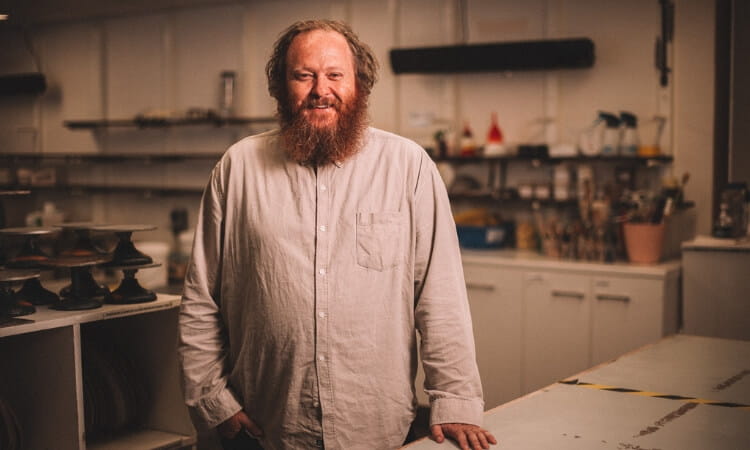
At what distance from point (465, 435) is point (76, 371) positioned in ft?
3.65

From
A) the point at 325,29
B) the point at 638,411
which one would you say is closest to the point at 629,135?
the point at 638,411

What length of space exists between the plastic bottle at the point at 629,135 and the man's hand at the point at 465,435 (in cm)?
293

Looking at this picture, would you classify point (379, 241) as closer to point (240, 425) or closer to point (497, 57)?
point (240, 425)

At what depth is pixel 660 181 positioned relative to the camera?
419 cm

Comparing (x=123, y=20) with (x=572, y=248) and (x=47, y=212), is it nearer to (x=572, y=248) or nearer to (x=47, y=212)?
(x=47, y=212)

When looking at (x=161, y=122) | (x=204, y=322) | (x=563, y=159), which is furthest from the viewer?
(x=161, y=122)

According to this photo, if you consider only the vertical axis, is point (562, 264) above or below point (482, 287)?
above

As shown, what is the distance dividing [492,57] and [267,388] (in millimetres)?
3115

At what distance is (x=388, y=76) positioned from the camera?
497cm

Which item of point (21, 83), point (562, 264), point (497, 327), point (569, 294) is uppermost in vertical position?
point (21, 83)

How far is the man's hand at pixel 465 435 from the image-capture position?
1543 millimetres

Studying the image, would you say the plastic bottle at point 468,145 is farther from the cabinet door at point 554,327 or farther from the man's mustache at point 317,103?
the man's mustache at point 317,103

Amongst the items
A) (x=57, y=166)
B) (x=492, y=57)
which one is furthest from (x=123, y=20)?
(x=492, y=57)

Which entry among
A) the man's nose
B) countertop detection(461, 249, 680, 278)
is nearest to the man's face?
the man's nose
